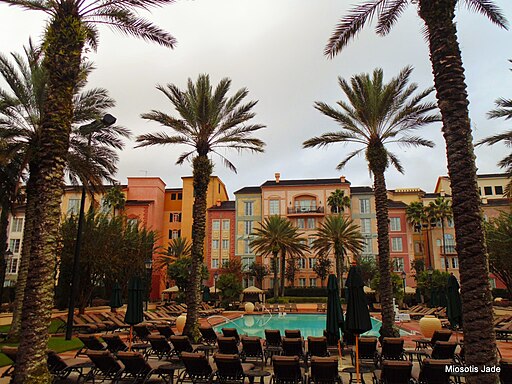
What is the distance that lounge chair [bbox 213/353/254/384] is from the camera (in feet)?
28.0

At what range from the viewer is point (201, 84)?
55.9 ft

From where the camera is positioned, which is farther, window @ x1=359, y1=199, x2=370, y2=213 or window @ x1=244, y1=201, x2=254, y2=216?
window @ x1=244, y1=201, x2=254, y2=216

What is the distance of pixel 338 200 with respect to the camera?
5081 centimetres

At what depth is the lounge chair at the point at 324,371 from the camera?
8195mm

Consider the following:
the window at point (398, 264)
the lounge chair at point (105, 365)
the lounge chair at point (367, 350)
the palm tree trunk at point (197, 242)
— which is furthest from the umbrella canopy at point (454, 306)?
the window at point (398, 264)

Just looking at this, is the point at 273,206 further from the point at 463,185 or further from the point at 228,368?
the point at 463,185

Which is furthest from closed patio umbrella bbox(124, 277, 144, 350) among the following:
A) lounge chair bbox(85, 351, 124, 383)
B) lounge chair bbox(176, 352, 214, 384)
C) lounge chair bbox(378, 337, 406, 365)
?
lounge chair bbox(378, 337, 406, 365)

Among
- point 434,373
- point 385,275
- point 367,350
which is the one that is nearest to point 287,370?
point 434,373

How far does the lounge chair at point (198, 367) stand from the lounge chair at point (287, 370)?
1427mm

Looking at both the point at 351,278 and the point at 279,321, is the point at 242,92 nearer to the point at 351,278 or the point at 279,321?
the point at 351,278

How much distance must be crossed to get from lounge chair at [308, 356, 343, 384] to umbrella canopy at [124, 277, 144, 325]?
6.13 m

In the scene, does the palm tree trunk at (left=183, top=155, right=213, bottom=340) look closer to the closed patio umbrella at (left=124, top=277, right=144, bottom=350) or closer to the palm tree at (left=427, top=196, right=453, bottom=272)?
the closed patio umbrella at (left=124, top=277, right=144, bottom=350)

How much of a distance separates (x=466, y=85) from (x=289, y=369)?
256 inches

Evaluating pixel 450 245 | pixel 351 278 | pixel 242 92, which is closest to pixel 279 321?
pixel 242 92
